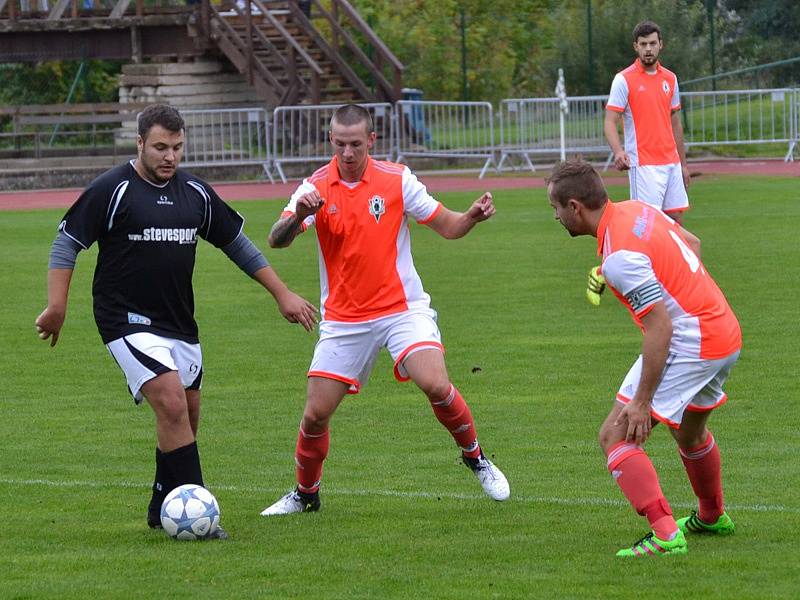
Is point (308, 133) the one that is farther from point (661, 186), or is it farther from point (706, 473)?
point (706, 473)

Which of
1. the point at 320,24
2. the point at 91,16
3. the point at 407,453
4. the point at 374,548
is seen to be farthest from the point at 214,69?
the point at 374,548

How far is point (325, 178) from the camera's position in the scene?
7344mm

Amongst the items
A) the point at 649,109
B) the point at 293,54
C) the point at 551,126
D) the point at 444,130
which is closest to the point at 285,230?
the point at 649,109

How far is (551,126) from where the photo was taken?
93.8ft

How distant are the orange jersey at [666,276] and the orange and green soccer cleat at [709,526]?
2.75 feet

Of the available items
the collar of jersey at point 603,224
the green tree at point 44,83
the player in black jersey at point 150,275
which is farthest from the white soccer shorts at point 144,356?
the green tree at point 44,83

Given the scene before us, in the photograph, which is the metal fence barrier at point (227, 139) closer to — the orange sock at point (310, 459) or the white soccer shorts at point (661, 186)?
the white soccer shorts at point (661, 186)

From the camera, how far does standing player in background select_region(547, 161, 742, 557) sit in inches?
230

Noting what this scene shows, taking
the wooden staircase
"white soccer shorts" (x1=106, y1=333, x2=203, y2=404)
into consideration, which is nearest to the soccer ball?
"white soccer shorts" (x1=106, y1=333, x2=203, y2=404)

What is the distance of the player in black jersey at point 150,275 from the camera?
6.65 meters

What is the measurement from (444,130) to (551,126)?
2245 millimetres

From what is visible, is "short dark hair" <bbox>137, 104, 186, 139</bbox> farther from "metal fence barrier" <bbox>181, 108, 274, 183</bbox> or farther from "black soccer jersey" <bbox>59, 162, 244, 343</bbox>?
"metal fence barrier" <bbox>181, 108, 274, 183</bbox>

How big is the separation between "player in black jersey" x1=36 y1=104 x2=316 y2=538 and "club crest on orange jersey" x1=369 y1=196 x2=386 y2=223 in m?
0.83

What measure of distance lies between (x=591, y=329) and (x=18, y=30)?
22967mm
